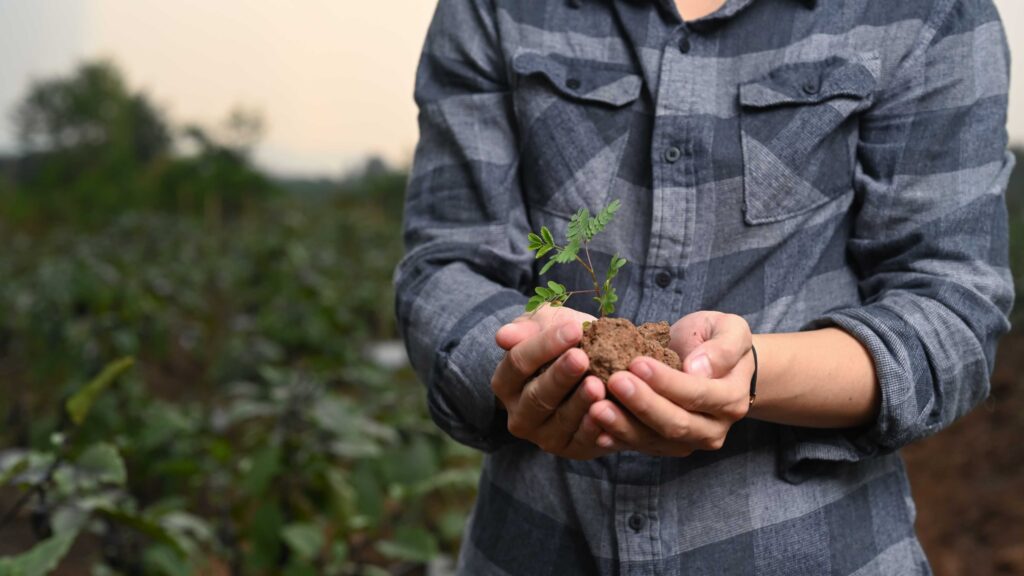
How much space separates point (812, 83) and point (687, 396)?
0.45m

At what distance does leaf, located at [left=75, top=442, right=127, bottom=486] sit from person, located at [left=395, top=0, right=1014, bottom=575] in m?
0.63

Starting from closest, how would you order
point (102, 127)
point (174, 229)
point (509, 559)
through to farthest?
point (509, 559) → point (174, 229) → point (102, 127)

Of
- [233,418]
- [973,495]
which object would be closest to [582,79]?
[233,418]

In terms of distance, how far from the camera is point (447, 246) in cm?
115

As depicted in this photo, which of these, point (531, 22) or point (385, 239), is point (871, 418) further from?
point (385, 239)

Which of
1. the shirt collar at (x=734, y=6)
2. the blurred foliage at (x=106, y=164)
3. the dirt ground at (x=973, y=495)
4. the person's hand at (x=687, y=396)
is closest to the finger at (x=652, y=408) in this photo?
the person's hand at (x=687, y=396)

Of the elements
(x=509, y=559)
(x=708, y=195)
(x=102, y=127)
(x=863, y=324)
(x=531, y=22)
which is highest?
(x=531, y=22)

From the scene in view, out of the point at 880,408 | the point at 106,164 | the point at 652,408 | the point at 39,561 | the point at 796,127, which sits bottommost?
the point at 106,164

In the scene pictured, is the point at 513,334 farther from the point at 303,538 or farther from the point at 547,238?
the point at 303,538

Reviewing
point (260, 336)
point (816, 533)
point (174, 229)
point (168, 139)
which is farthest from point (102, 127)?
point (816, 533)

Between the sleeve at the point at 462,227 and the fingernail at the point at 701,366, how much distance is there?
27 cm

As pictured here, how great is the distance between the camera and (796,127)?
1077 mm

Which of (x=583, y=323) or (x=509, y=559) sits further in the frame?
(x=509, y=559)

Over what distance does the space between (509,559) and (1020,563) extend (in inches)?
80.8
